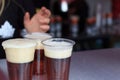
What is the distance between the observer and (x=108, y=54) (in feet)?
3.65

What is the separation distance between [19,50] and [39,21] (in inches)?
16.8

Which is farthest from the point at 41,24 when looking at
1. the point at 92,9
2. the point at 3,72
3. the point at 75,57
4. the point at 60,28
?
the point at 92,9

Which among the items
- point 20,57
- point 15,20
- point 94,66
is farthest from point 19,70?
point 15,20

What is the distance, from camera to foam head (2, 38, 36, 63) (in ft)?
2.52

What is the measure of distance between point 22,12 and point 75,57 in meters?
0.45

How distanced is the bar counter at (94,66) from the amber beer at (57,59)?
0.26 ft

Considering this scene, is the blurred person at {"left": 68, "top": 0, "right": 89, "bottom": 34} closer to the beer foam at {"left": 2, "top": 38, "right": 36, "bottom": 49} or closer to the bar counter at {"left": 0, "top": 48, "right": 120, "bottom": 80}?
the bar counter at {"left": 0, "top": 48, "right": 120, "bottom": 80}

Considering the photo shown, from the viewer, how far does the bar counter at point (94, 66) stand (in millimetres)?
903

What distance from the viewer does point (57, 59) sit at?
31.7 inches

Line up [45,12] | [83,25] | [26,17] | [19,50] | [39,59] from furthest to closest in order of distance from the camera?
[83,25], [26,17], [45,12], [39,59], [19,50]

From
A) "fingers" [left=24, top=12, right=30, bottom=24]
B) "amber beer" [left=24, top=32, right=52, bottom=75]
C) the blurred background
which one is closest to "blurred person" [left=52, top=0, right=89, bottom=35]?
the blurred background

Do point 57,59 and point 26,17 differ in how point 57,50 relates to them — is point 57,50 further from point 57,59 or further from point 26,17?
point 26,17

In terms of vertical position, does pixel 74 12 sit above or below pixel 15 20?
below

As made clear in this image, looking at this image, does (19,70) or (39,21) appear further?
(39,21)
